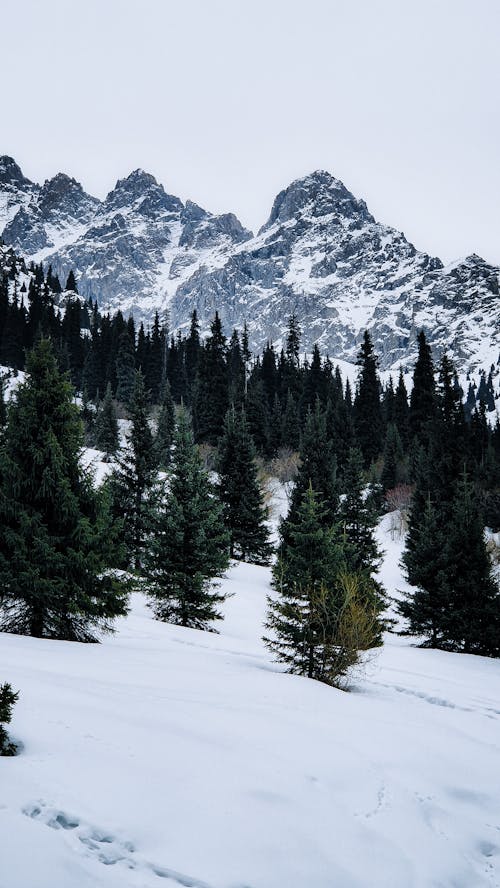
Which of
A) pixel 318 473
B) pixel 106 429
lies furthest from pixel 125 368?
pixel 318 473

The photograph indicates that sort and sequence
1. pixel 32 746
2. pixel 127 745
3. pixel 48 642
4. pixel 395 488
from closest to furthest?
pixel 32 746 → pixel 127 745 → pixel 48 642 → pixel 395 488

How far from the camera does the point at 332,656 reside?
955cm

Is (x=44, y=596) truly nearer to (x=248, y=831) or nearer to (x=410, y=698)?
(x=248, y=831)

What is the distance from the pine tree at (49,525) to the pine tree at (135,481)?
426 inches

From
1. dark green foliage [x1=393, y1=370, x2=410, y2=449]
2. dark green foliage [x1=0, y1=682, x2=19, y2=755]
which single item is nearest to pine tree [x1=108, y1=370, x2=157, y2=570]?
dark green foliage [x1=0, y1=682, x2=19, y2=755]

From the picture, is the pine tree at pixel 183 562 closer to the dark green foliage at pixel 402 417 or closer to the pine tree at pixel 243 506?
the pine tree at pixel 243 506

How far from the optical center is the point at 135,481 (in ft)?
71.9

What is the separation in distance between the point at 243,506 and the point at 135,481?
7.52m

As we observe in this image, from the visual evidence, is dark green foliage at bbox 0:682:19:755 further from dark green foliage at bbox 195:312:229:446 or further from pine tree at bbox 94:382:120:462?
dark green foliage at bbox 195:312:229:446

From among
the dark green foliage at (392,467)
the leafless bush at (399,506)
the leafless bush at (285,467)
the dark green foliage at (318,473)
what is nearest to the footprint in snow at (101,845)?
the dark green foliage at (318,473)

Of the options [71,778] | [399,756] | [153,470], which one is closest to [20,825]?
[71,778]

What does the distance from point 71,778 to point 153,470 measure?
744 inches

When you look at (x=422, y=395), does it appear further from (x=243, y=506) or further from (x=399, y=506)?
(x=243, y=506)

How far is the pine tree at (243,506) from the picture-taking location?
2759cm
